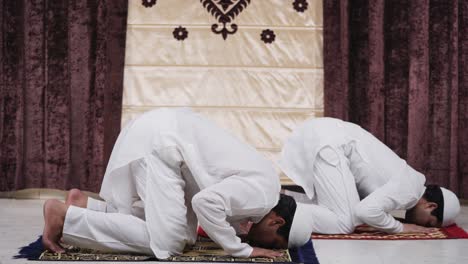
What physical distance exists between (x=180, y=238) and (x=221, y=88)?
2.33 metres

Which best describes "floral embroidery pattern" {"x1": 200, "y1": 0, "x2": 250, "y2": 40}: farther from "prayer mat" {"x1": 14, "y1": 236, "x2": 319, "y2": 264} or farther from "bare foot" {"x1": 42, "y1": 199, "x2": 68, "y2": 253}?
"bare foot" {"x1": 42, "y1": 199, "x2": 68, "y2": 253}

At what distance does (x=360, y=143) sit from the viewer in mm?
3510

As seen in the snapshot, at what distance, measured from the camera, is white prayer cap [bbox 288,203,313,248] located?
9.38 ft

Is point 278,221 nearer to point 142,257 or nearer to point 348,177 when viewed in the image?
point 142,257

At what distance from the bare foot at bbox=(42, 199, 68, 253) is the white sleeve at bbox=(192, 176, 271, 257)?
0.50 meters

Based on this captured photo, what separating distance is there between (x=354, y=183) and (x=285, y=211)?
0.69 meters

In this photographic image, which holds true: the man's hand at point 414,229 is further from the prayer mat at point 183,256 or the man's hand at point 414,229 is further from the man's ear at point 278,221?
the man's ear at point 278,221

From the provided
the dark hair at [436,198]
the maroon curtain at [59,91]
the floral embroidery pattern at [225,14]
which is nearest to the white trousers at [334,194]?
the dark hair at [436,198]

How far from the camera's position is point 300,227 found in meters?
2.88

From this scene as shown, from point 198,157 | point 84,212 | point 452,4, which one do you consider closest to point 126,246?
point 84,212

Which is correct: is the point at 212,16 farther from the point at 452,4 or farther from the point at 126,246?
the point at 126,246

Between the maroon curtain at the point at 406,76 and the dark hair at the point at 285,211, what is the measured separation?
2022mm

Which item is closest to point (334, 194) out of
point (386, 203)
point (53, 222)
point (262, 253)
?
point (386, 203)

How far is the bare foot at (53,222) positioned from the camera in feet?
8.74
